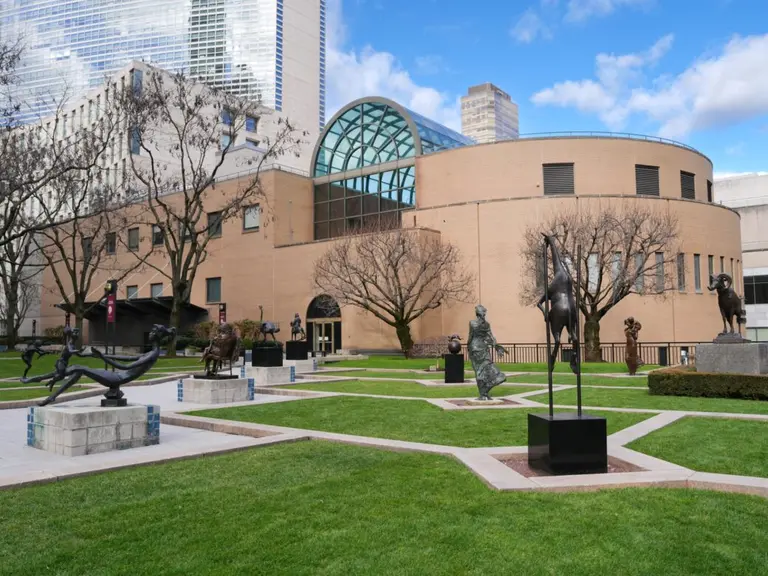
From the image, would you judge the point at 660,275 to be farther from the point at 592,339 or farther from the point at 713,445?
the point at 713,445

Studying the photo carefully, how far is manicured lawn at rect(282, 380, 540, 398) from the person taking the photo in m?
16.8

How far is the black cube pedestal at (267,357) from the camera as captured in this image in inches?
852

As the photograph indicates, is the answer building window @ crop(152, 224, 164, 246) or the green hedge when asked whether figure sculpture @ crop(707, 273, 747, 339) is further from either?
building window @ crop(152, 224, 164, 246)

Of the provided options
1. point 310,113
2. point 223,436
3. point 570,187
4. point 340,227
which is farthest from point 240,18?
point 223,436

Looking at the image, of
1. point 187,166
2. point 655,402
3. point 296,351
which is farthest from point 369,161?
point 655,402

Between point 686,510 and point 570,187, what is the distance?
32.8m

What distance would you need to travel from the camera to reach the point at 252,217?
46000 millimetres

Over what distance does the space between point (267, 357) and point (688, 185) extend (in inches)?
1192

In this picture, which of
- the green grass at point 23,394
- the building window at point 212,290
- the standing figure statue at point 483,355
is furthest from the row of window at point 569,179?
the green grass at point 23,394

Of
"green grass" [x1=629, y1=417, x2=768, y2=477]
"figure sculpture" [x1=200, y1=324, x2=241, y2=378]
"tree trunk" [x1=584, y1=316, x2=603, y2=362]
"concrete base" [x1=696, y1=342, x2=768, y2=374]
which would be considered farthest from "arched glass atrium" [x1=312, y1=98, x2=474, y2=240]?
"green grass" [x1=629, y1=417, x2=768, y2=477]

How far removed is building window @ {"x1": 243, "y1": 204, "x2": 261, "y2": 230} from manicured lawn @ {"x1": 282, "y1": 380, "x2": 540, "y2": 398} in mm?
26568

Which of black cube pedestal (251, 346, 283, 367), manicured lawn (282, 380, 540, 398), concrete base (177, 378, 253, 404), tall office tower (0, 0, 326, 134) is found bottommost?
manicured lawn (282, 380, 540, 398)

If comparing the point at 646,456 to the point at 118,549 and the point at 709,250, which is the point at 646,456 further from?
the point at 709,250

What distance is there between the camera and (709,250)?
120ft
